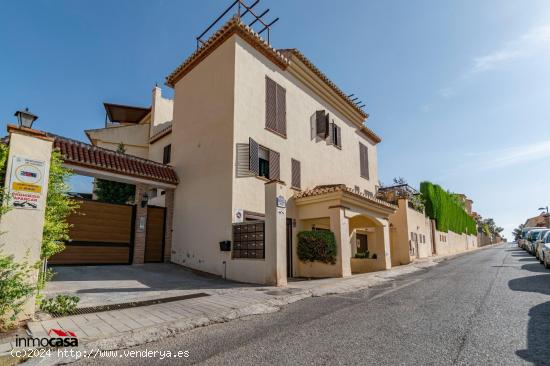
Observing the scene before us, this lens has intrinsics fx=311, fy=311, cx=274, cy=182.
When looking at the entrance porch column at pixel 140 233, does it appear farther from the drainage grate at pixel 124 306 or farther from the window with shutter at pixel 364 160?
the window with shutter at pixel 364 160

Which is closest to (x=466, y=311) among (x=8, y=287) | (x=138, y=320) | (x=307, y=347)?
(x=307, y=347)

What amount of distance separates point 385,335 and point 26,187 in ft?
20.4

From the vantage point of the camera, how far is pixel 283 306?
6.80 metres

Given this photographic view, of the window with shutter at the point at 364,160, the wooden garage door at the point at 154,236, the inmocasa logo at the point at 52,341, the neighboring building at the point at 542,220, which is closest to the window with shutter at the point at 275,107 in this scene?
the wooden garage door at the point at 154,236

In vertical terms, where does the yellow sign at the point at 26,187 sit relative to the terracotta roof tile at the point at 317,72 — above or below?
below

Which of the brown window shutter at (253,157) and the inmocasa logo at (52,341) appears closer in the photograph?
the inmocasa logo at (52,341)

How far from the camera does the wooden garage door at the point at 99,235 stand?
11.0 m

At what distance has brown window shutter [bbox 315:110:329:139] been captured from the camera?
17016 mm

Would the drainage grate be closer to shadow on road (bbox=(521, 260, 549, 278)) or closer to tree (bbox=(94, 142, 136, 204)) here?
shadow on road (bbox=(521, 260, 549, 278))

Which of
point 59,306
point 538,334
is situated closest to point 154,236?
point 59,306

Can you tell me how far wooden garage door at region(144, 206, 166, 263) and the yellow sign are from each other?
788 cm

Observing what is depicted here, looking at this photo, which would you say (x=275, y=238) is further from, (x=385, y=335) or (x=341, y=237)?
(x=385, y=335)

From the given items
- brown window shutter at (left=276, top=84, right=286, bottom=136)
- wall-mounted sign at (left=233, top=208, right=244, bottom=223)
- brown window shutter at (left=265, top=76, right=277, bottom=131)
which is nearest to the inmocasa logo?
wall-mounted sign at (left=233, top=208, right=244, bottom=223)

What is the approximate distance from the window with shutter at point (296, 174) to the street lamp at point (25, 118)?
34.4 ft
